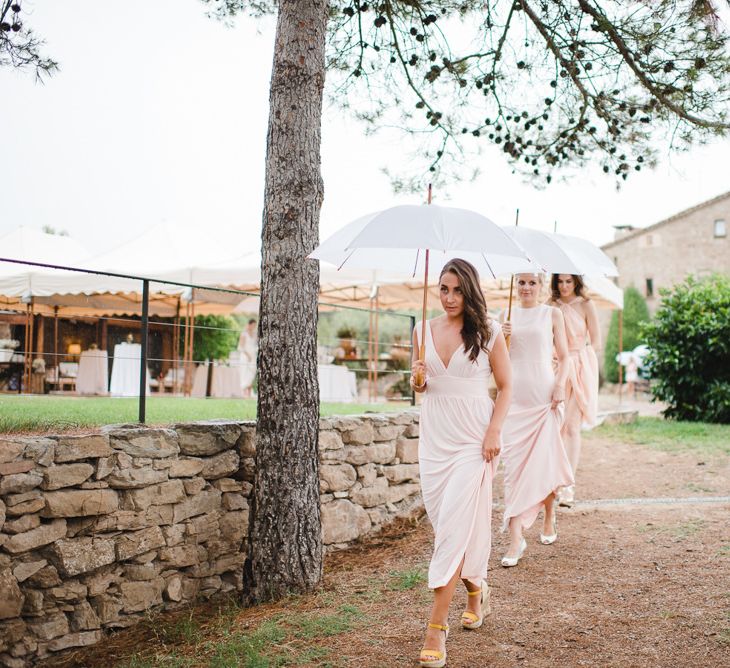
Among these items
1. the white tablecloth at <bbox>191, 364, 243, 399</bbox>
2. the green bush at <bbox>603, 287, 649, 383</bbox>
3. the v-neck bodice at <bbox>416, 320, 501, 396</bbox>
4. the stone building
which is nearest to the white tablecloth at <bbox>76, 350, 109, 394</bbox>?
the white tablecloth at <bbox>191, 364, 243, 399</bbox>

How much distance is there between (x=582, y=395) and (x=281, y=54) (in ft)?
12.1

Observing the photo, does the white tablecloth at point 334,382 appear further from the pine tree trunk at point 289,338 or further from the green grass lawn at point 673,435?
the pine tree trunk at point 289,338

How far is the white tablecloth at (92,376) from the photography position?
6.56 m

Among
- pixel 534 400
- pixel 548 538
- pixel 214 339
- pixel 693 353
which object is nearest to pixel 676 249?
pixel 693 353

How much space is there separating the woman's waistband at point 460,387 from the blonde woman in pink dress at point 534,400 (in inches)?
60.2

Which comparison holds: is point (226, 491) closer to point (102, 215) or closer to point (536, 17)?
point (536, 17)

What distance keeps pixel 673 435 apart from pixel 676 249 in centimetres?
2738

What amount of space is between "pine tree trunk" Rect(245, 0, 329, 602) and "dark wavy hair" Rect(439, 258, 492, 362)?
1.48 meters

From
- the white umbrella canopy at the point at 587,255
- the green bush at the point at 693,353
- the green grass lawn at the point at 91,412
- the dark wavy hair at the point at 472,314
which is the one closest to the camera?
the dark wavy hair at the point at 472,314

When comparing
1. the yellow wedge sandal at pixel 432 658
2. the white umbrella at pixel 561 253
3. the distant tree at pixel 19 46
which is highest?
the distant tree at pixel 19 46

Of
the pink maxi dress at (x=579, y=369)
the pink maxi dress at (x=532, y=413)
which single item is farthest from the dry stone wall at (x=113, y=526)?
the pink maxi dress at (x=579, y=369)

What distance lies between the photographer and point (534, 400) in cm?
538

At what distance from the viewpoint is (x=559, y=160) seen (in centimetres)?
775

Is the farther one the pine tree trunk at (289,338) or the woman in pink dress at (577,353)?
the woman in pink dress at (577,353)
